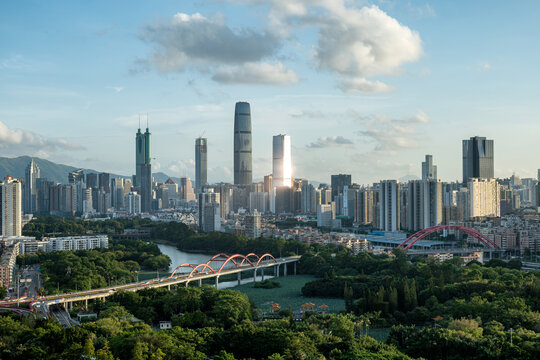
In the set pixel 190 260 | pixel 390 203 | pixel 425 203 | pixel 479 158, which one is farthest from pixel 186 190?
pixel 190 260

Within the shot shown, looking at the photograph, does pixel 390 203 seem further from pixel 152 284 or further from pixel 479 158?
pixel 152 284

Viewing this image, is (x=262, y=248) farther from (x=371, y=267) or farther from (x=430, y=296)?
(x=430, y=296)

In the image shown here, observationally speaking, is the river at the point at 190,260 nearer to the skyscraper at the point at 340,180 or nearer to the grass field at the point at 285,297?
the grass field at the point at 285,297

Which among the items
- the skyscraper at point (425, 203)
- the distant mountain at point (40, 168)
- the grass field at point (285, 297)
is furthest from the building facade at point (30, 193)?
the distant mountain at point (40, 168)

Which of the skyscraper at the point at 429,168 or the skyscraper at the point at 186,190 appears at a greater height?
the skyscraper at the point at 429,168

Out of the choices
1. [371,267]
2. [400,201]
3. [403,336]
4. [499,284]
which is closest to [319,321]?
[403,336]

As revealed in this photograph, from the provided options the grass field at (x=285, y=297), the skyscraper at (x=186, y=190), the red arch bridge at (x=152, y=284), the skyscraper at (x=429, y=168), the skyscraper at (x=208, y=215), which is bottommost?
the grass field at (x=285, y=297)
